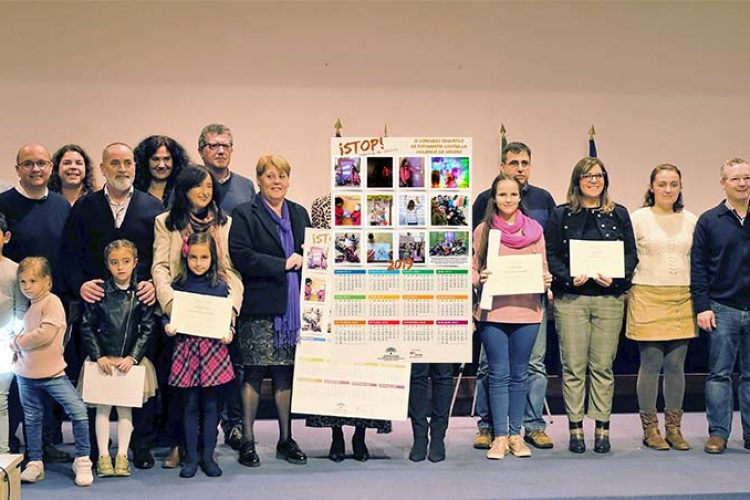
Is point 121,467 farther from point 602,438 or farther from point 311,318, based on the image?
point 602,438

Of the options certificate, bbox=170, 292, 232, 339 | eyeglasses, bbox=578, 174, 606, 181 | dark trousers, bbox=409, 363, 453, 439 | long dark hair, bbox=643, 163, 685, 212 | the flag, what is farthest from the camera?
the flag

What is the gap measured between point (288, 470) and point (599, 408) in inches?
69.3

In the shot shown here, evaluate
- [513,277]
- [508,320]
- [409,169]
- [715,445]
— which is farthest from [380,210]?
[715,445]

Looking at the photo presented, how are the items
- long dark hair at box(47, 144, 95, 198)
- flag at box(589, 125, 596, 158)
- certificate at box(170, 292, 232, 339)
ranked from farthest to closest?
flag at box(589, 125, 596, 158), long dark hair at box(47, 144, 95, 198), certificate at box(170, 292, 232, 339)

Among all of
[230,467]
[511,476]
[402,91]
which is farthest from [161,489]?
[402,91]

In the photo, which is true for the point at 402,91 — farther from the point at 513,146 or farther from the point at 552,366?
the point at 552,366

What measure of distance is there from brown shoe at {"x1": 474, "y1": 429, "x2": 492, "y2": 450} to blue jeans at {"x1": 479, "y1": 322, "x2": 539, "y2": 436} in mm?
229

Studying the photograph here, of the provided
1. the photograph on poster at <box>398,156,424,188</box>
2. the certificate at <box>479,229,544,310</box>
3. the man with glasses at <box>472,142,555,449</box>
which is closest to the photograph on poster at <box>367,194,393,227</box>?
the photograph on poster at <box>398,156,424,188</box>

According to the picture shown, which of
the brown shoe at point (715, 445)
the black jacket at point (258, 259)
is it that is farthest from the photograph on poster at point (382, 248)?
the brown shoe at point (715, 445)

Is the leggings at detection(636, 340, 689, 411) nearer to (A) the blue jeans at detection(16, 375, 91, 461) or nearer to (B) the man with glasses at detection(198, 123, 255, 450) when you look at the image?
(B) the man with glasses at detection(198, 123, 255, 450)

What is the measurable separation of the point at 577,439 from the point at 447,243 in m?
1.36

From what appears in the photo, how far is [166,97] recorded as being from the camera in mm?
6375

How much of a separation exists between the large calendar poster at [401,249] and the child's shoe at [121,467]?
1205mm

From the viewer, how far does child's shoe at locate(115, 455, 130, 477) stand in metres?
4.26
